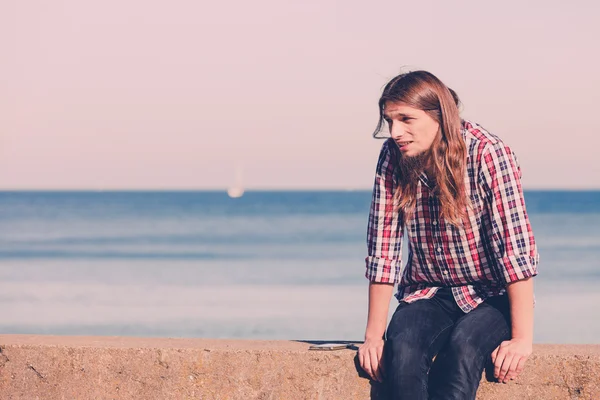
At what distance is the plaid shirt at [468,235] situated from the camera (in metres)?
3.14

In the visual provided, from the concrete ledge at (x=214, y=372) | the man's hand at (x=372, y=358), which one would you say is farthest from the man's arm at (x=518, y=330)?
the man's hand at (x=372, y=358)

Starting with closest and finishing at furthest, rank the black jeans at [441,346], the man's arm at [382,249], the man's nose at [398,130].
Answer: the black jeans at [441,346] → the man's nose at [398,130] → the man's arm at [382,249]

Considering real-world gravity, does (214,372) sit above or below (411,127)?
below

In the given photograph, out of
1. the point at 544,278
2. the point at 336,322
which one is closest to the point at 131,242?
the point at 544,278

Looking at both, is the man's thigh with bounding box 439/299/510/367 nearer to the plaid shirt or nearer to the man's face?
the plaid shirt

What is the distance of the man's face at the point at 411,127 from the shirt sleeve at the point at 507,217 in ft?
0.75

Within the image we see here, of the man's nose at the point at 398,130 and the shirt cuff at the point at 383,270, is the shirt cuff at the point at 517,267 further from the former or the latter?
the man's nose at the point at 398,130

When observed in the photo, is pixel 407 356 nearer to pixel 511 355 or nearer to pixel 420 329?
pixel 420 329

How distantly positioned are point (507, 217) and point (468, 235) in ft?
0.63

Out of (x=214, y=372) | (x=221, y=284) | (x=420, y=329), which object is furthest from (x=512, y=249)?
(x=221, y=284)

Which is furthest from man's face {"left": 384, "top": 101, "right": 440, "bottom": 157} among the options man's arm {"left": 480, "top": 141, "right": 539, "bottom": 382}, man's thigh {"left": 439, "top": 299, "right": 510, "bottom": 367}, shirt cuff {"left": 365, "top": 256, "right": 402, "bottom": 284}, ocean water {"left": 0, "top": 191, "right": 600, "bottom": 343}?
ocean water {"left": 0, "top": 191, "right": 600, "bottom": 343}

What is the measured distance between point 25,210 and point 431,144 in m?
60.9

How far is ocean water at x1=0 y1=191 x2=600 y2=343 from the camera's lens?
982 centimetres

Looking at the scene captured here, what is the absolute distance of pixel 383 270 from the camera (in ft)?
11.0
